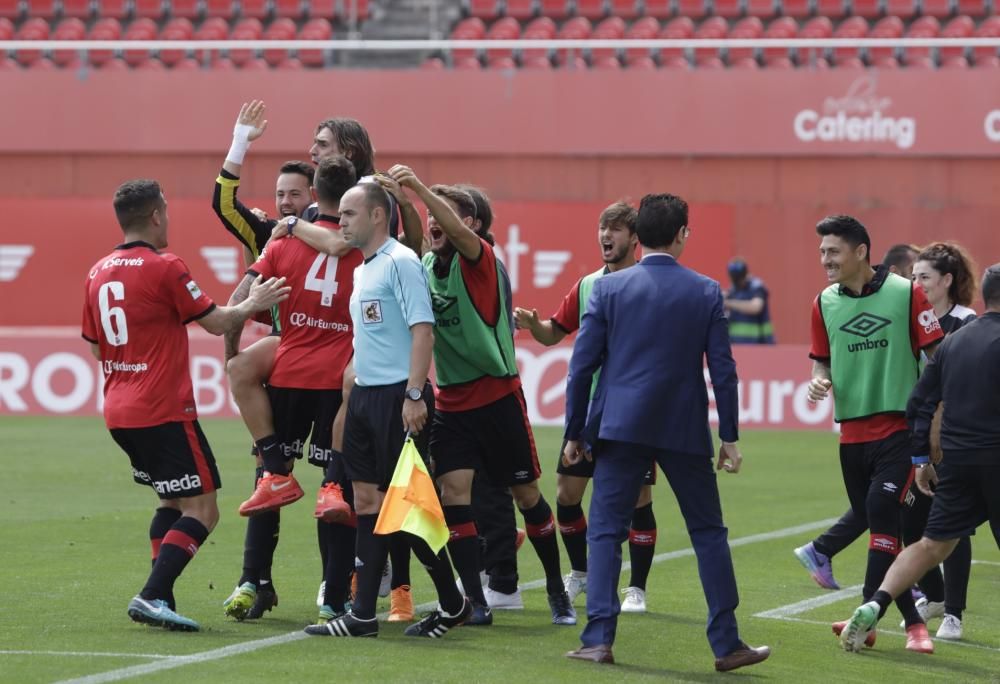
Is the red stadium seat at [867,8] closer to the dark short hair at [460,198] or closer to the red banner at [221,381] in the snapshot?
the red banner at [221,381]

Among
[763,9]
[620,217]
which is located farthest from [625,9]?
[620,217]

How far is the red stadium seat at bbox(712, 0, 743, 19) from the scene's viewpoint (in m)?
25.0

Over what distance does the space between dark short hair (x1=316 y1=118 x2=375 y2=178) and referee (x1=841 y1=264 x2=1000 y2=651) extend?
9.36 ft

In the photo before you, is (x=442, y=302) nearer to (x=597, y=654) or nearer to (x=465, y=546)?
(x=465, y=546)

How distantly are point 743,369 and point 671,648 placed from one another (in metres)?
12.9

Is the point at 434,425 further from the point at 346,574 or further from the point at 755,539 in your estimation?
the point at 755,539

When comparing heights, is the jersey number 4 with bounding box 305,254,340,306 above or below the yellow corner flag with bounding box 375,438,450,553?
above

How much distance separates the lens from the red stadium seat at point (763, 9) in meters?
25.0

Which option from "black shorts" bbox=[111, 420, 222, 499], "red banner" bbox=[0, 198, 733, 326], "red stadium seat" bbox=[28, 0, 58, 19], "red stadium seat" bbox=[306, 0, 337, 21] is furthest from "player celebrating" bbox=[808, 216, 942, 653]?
"red stadium seat" bbox=[28, 0, 58, 19]

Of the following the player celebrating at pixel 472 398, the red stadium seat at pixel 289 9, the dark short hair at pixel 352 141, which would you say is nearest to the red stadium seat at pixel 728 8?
the red stadium seat at pixel 289 9

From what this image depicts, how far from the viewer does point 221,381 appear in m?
20.5

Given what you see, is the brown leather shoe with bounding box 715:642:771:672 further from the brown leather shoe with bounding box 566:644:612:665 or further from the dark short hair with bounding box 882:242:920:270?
the dark short hair with bounding box 882:242:920:270

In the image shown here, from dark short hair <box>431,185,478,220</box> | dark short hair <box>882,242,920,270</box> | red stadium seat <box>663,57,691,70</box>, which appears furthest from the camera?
red stadium seat <box>663,57,691,70</box>

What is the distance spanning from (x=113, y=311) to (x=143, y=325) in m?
0.15
